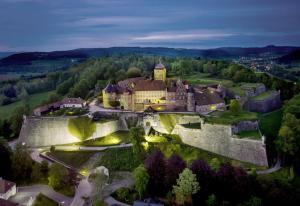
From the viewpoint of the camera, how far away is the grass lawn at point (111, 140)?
4591 centimetres

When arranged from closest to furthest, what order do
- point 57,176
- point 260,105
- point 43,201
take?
1. point 43,201
2. point 57,176
3. point 260,105

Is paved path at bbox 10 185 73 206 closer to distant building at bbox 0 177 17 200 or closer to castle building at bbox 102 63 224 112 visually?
distant building at bbox 0 177 17 200

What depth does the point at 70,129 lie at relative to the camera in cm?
4759

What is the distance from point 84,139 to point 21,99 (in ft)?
120

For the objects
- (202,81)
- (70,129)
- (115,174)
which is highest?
(202,81)

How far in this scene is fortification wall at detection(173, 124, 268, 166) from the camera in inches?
1564

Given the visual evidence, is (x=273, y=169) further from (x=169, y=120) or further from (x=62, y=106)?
(x=62, y=106)

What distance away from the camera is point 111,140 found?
46344 mm

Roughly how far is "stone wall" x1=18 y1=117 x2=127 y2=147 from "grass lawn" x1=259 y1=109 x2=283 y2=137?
52.9 feet

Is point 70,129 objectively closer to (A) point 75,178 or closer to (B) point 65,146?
(B) point 65,146

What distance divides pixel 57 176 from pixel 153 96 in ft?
56.4

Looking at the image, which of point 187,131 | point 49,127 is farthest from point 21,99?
point 187,131

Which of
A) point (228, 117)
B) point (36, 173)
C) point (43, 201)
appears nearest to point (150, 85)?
point (228, 117)

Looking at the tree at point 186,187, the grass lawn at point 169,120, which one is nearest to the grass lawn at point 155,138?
the grass lawn at point 169,120
